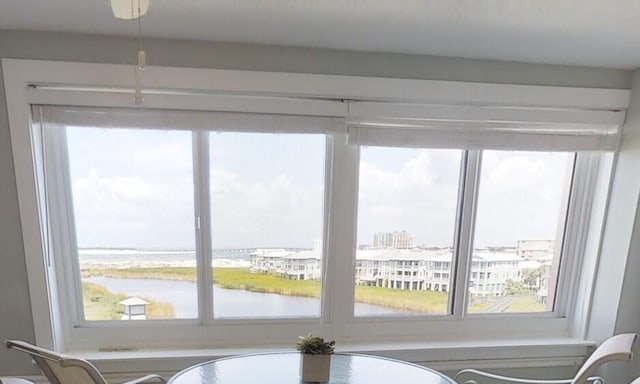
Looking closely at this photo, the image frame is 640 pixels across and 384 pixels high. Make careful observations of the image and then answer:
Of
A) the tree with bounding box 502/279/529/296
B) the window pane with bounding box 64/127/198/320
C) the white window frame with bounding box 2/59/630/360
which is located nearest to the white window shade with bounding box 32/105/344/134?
the white window frame with bounding box 2/59/630/360

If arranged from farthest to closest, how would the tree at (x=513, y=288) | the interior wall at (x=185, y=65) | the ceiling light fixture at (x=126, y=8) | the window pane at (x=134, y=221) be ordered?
the tree at (x=513, y=288) → the window pane at (x=134, y=221) → the interior wall at (x=185, y=65) → the ceiling light fixture at (x=126, y=8)

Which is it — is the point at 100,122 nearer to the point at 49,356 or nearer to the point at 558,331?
the point at 49,356

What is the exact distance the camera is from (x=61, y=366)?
5.60 feet

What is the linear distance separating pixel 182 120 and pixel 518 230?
1969mm

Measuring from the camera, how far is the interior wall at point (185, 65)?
209 centimetres

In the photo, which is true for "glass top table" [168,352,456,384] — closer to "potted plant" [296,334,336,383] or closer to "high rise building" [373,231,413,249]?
"potted plant" [296,334,336,383]

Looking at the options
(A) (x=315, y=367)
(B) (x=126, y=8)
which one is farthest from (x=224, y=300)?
(B) (x=126, y=8)

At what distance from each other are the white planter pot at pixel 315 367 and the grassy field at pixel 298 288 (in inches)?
31.9

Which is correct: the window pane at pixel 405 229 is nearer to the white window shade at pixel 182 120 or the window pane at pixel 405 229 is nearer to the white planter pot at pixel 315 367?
the white window shade at pixel 182 120

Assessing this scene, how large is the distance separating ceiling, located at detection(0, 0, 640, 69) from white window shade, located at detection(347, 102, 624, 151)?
29 centimetres

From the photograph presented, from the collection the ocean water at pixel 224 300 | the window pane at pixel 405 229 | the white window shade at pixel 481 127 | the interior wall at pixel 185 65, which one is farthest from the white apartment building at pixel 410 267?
the interior wall at pixel 185 65

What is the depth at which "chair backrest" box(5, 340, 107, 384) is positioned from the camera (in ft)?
5.50

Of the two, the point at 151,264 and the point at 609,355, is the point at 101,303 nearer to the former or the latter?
the point at 151,264

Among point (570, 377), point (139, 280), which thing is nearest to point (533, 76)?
point (570, 377)
